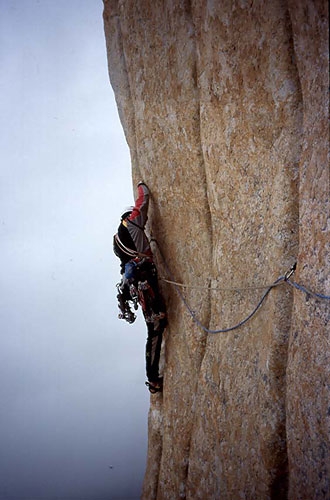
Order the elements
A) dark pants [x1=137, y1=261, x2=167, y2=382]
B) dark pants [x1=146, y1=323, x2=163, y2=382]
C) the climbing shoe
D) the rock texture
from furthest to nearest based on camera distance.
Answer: the climbing shoe, dark pants [x1=146, y1=323, x2=163, y2=382], dark pants [x1=137, y1=261, x2=167, y2=382], the rock texture

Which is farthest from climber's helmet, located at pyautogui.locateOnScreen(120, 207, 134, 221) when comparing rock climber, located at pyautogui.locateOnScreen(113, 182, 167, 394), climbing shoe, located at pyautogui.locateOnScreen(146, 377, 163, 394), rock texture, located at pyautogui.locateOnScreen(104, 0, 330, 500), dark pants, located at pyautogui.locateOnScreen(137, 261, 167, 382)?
climbing shoe, located at pyautogui.locateOnScreen(146, 377, 163, 394)

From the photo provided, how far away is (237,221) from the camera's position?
18.4 feet

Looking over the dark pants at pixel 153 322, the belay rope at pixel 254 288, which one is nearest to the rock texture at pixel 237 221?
the belay rope at pixel 254 288

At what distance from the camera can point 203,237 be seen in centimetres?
657

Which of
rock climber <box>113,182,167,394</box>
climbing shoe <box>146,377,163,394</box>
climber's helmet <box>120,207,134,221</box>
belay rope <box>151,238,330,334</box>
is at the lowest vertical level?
climbing shoe <box>146,377,163,394</box>

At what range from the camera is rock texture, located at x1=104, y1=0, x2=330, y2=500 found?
13.9ft

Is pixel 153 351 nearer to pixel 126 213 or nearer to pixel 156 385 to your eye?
pixel 156 385

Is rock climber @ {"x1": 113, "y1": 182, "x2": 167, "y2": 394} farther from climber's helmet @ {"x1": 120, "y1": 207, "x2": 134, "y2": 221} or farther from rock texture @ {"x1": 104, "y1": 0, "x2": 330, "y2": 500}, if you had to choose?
rock texture @ {"x1": 104, "y1": 0, "x2": 330, "y2": 500}

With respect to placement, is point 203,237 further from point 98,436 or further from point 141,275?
point 98,436

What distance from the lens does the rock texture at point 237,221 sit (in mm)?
4234

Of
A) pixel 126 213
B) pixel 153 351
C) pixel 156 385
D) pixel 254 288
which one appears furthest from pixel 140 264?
pixel 254 288

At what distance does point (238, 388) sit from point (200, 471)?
167cm

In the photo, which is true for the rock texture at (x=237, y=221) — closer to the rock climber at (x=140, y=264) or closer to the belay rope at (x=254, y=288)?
the belay rope at (x=254, y=288)

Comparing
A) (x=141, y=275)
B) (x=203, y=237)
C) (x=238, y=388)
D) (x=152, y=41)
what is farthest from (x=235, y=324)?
(x=152, y=41)
